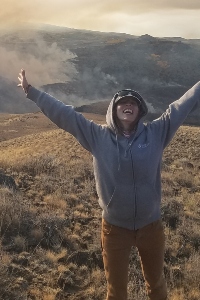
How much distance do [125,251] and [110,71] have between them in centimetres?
5997

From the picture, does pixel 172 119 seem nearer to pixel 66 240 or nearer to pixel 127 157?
pixel 127 157

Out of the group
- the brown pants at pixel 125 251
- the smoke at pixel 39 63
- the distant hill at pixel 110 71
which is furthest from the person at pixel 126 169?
the smoke at pixel 39 63

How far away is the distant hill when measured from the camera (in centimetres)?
4447

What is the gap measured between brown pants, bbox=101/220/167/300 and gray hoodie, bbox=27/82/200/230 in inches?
2.5

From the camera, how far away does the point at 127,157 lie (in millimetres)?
2441

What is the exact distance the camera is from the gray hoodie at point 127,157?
8.07ft

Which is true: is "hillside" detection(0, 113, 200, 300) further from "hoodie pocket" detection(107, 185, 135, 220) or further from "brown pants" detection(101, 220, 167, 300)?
"hoodie pocket" detection(107, 185, 135, 220)

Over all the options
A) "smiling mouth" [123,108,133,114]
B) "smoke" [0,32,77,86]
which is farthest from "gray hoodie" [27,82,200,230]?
"smoke" [0,32,77,86]

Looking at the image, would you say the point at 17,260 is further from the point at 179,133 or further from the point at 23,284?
the point at 179,133

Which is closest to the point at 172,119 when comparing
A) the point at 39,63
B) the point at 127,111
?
the point at 127,111

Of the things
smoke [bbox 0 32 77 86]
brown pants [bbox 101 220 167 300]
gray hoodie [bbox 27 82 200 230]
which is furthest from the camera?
smoke [bbox 0 32 77 86]

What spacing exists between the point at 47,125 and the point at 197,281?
19882mm

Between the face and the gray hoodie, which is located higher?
the face

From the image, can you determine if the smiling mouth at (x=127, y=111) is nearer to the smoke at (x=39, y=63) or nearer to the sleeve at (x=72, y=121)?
the sleeve at (x=72, y=121)
